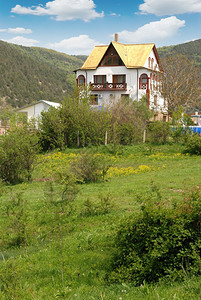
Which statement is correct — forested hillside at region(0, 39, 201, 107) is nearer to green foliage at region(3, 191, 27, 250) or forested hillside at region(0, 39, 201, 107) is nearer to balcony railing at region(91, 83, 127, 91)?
balcony railing at region(91, 83, 127, 91)

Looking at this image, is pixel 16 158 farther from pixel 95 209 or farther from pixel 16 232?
pixel 16 232

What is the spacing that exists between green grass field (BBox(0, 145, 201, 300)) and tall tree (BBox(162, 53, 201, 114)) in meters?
27.4

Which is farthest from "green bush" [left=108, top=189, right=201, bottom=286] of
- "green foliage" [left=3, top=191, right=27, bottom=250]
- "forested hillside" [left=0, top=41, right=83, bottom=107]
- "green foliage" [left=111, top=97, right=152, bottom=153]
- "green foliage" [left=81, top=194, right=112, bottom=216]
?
"forested hillside" [left=0, top=41, right=83, bottom=107]

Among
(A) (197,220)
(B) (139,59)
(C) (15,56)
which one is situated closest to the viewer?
(A) (197,220)

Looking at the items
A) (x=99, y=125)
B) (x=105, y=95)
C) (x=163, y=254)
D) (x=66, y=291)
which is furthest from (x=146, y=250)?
(x=105, y=95)

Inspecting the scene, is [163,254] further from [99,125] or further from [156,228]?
[99,125]

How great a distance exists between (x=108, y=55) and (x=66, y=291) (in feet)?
137

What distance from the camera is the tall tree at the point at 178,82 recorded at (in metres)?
43.2

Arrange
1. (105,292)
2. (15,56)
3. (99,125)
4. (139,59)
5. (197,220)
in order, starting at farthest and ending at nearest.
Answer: (15,56), (139,59), (99,125), (197,220), (105,292)

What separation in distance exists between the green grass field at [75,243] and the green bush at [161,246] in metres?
0.22

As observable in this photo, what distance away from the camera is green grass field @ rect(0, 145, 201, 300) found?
5.09 metres

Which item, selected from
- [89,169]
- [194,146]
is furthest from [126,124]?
[89,169]

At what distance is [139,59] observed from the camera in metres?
44.2

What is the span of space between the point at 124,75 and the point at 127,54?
330 centimetres
